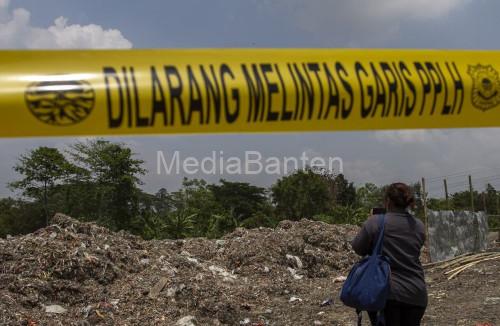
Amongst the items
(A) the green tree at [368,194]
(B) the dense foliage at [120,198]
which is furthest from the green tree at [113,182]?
(A) the green tree at [368,194]

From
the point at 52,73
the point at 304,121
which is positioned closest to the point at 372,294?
the point at 304,121

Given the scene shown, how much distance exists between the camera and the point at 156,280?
961 cm

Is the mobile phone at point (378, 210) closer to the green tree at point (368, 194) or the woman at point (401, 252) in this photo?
the woman at point (401, 252)

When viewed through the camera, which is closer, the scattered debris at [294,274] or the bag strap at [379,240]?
the bag strap at [379,240]

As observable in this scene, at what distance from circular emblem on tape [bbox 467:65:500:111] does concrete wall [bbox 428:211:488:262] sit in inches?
464

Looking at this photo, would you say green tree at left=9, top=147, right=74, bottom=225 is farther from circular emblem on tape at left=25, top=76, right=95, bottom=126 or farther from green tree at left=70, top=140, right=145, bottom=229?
circular emblem on tape at left=25, top=76, right=95, bottom=126

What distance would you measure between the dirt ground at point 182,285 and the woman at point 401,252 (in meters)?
4.23

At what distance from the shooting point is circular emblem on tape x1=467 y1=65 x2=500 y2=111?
3084 mm

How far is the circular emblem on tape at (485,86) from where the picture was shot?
3084 mm

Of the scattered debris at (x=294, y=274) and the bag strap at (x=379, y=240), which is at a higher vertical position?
the bag strap at (x=379, y=240)

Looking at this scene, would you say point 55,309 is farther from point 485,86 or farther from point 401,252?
point 485,86

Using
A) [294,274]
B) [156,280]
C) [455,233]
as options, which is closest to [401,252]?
[156,280]

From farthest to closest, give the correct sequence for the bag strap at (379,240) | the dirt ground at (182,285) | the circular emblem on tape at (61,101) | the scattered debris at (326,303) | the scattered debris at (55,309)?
the scattered debris at (326,303) → the scattered debris at (55,309) → the dirt ground at (182,285) → the bag strap at (379,240) → the circular emblem on tape at (61,101)

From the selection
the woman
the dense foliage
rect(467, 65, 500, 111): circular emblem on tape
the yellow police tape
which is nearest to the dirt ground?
the woman
